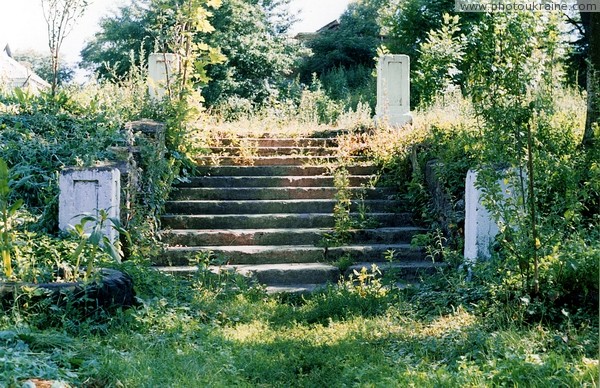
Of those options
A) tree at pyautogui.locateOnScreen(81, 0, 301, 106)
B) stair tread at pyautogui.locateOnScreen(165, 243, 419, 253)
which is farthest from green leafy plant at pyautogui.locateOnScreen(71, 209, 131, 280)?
tree at pyautogui.locateOnScreen(81, 0, 301, 106)

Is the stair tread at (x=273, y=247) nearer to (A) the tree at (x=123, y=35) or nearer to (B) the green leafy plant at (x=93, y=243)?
(B) the green leafy plant at (x=93, y=243)

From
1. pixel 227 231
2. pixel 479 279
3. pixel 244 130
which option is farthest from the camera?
pixel 244 130

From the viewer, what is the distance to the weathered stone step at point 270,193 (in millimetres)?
8961

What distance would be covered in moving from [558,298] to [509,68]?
1.77m

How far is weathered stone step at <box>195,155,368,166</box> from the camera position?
31.9 feet

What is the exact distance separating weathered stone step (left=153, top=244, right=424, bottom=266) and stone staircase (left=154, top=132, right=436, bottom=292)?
11mm

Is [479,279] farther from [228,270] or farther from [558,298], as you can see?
[228,270]

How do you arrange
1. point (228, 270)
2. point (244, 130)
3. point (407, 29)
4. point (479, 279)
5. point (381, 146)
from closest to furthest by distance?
point (479, 279) < point (228, 270) < point (381, 146) < point (244, 130) < point (407, 29)

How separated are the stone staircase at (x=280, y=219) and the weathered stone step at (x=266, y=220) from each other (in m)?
0.01

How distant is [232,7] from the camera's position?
23.4m

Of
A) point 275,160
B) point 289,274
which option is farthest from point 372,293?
point 275,160

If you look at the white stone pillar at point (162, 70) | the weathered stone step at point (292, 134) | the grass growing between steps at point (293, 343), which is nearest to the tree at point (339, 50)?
the white stone pillar at point (162, 70)

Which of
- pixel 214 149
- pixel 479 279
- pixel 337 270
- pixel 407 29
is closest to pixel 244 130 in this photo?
pixel 214 149

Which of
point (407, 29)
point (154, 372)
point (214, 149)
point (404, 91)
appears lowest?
point (154, 372)
